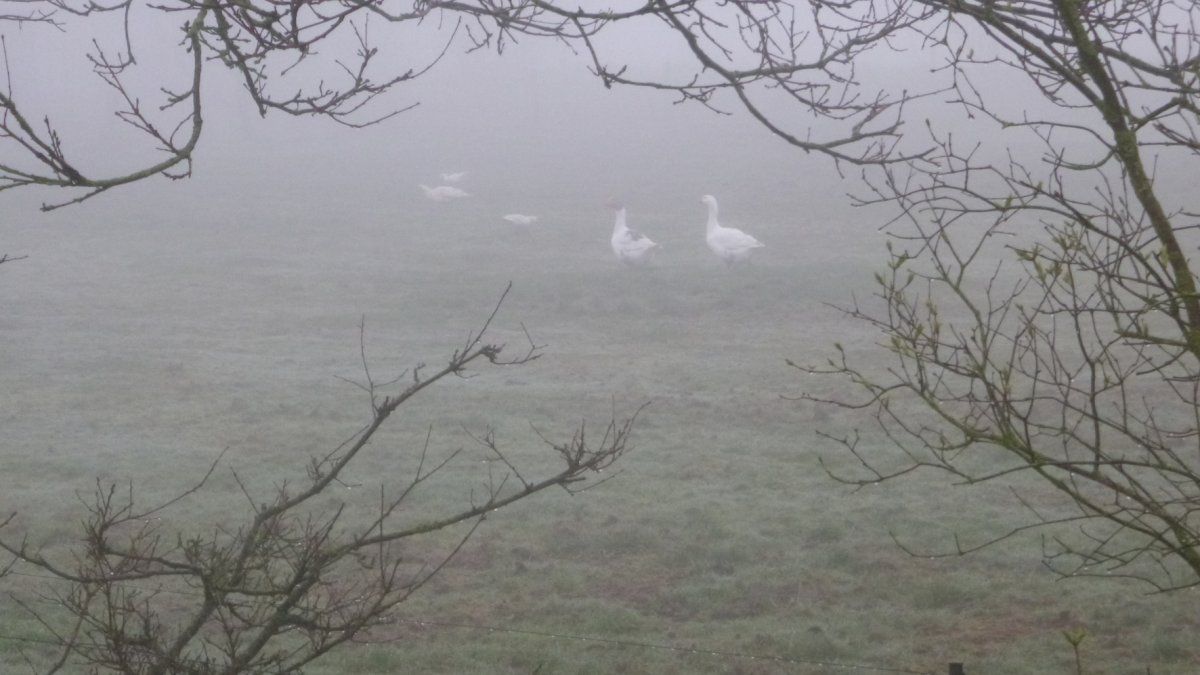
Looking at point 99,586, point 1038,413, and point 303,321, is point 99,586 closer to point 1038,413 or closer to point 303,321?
point 1038,413

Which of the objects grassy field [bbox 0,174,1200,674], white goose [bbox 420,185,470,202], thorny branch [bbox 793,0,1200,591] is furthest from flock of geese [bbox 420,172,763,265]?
white goose [bbox 420,185,470,202]

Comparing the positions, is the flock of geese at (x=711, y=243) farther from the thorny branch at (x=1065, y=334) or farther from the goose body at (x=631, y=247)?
the thorny branch at (x=1065, y=334)

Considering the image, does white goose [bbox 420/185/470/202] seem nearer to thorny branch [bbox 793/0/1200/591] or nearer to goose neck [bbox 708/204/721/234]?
goose neck [bbox 708/204/721/234]

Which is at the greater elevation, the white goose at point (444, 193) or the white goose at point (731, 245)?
the white goose at point (444, 193)

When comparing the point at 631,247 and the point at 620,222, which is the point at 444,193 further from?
the point at 631,247

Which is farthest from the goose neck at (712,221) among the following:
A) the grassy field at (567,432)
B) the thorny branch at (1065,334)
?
the thorny branch at (1065,334)

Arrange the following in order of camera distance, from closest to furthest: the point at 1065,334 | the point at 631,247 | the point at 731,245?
the point at 1065,334 → the point at 731,245 → the point at 631,247

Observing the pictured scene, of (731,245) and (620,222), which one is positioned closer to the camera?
(731,245)

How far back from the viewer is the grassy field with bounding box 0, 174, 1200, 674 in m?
5.80

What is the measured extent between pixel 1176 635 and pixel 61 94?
60.4 meters

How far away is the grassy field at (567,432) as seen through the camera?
580cm

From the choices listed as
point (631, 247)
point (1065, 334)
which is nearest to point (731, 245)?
point (631, 247)

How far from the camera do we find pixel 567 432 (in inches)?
399

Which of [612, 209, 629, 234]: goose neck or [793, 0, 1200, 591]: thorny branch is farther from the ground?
[612, 209, 629, 234]: goose neck
